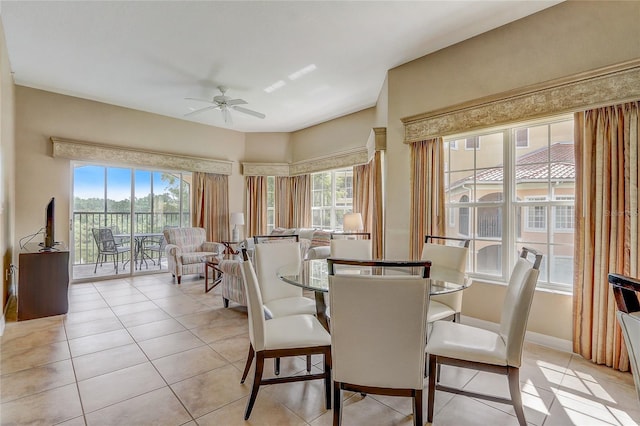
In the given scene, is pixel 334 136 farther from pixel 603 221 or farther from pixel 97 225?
pixel 97 225

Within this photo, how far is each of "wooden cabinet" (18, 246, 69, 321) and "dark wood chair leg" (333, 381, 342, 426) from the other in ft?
12.4

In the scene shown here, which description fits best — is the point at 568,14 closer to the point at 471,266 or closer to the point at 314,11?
the point at 314,11

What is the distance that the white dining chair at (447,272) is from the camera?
2.39m

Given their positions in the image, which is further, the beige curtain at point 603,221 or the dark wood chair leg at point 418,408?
the beige curtain at point 603,221

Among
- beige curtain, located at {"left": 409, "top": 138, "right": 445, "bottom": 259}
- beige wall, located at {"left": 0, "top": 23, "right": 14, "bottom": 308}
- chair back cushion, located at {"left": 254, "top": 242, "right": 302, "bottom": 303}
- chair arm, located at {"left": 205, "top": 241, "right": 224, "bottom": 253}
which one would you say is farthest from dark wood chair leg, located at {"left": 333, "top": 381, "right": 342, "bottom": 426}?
chair arm, located at {"left": 205, "top": 241, "right": 224, "bottom": 253}

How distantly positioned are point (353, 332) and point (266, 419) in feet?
2.85

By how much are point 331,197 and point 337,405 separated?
4.96 meters

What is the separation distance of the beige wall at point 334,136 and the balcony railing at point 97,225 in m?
3.22

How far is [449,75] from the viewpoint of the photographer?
134 inches

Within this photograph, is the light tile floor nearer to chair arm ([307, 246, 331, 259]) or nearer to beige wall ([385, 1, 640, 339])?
beige wall ([385, 1, 640, 339])

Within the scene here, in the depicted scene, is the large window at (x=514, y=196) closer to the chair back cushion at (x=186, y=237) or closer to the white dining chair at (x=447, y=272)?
the white dining chair at (x=447, y=272)

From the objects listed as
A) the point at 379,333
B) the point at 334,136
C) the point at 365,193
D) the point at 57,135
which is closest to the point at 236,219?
the point at 334,136

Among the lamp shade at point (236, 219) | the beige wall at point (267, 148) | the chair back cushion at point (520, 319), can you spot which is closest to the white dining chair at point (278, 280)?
the chair back cushion at point (520, 319)

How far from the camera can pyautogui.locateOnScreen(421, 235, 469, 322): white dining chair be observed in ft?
7.84
